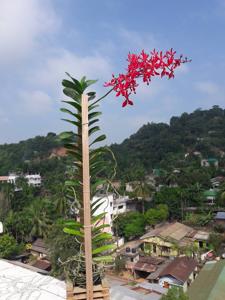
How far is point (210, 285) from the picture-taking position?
37.1 feet

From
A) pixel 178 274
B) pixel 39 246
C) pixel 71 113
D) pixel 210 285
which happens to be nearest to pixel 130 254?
pixel 178 274

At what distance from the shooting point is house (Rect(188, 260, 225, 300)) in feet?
34.9

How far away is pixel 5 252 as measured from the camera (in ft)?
63.5

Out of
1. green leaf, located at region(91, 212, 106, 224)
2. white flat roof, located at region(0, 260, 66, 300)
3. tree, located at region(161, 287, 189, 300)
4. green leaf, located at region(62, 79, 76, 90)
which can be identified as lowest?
tree, located at region(161, 287, 189, 300)

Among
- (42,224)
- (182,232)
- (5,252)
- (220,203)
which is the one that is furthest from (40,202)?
(220,203)

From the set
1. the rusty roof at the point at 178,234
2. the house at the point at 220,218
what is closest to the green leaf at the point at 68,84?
the rusty roof at the point at 178,234

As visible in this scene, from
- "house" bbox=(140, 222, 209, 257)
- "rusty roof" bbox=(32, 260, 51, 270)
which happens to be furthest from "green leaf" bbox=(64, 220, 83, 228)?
"house" bbox=(140, 222, 209, 257)

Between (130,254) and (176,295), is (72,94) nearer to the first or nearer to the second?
(176,295)

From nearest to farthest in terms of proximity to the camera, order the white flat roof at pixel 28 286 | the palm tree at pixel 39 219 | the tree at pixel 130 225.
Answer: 1. the white flat roof at pixel 28 286
2. the palm tree at pixel 39 219
3. the tree at pixel 130 225

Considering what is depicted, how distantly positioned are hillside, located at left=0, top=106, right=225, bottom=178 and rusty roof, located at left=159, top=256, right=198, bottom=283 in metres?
19.0

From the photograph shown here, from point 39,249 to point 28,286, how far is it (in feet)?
61.2

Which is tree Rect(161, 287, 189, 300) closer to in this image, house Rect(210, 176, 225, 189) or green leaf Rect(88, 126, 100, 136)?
green leaf Rect(88, 126, 100, 136)

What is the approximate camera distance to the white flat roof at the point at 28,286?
4.14 m

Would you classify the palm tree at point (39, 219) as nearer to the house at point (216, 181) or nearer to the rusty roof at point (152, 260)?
the rusty roof at point (152, 260)
